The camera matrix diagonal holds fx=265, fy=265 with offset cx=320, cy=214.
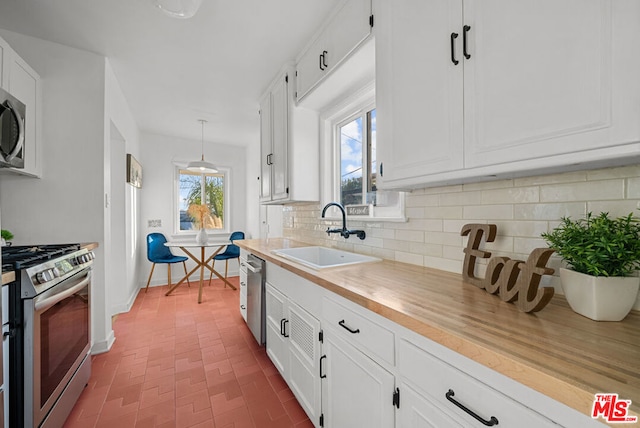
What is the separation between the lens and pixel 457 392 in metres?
0.68

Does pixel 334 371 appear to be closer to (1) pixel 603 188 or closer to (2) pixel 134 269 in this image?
(1) pixel 603 188

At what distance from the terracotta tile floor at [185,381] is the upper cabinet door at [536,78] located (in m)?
1.74

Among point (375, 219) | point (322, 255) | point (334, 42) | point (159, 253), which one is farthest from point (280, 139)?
point (159, 253)

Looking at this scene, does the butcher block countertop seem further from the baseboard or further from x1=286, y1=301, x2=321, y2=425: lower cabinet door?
the baseboard

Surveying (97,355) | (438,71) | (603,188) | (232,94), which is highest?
(232,94)

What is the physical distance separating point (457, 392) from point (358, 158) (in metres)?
1.77

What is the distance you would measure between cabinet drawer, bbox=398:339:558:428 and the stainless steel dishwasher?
1.43 metres

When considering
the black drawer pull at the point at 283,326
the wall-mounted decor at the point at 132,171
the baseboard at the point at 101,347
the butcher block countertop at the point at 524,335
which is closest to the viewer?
the butcher block countertop at the point at 524,335

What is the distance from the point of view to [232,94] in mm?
2963

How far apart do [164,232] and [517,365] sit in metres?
4.97

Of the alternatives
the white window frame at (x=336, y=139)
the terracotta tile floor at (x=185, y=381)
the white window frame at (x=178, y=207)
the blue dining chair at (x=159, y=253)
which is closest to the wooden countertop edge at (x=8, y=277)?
the terracotta tile floor at (x=185, y=381)

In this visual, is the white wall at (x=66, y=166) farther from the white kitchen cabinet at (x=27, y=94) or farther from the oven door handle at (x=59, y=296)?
the oven door handle at (x=59, y=296)

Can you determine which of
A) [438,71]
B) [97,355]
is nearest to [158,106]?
[97,355]

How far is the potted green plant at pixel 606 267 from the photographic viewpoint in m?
0.72
